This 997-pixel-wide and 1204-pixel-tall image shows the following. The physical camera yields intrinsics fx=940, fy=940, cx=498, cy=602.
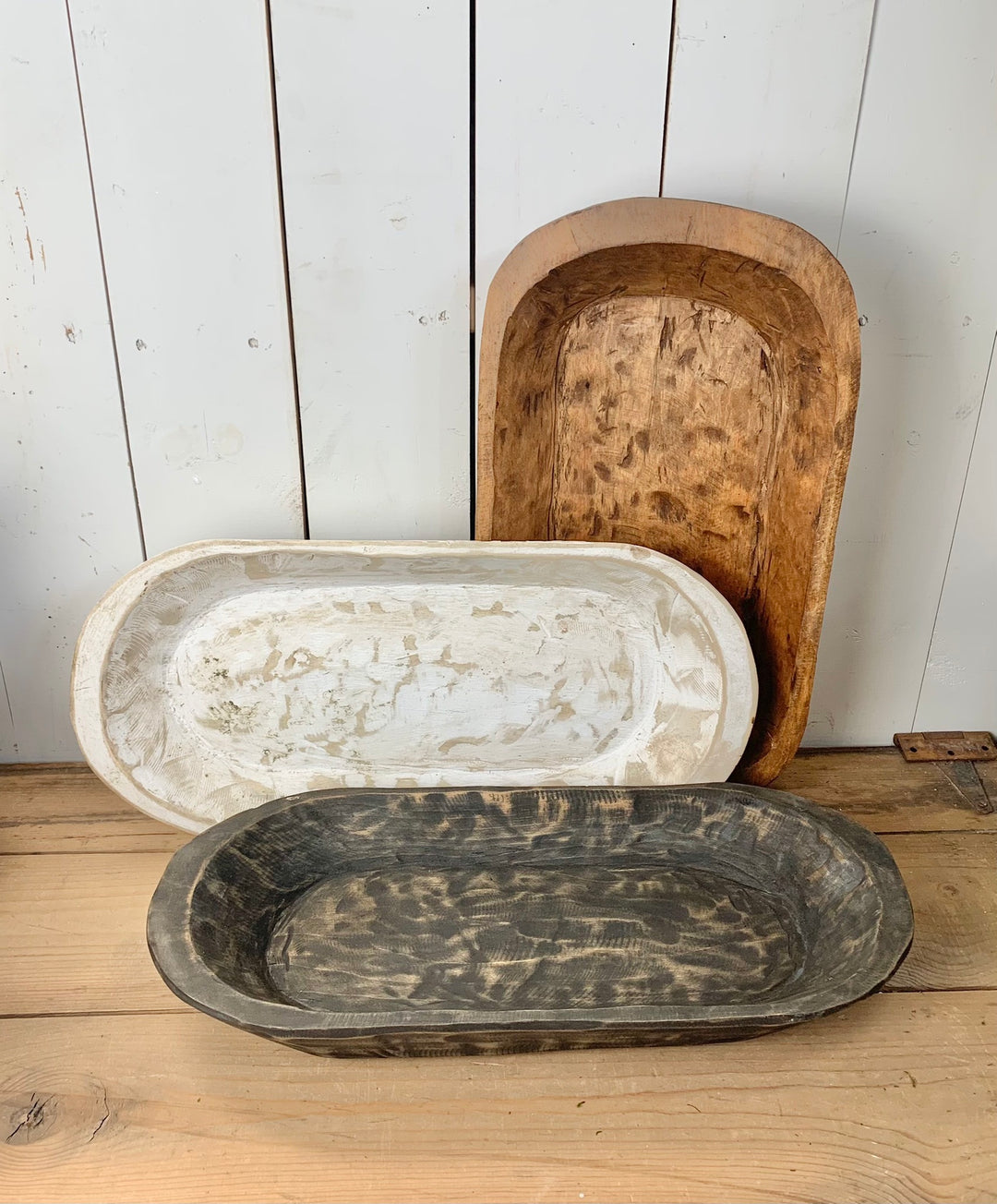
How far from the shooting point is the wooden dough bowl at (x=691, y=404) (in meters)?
0.85

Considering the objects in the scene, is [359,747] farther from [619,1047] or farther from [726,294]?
[726,294]

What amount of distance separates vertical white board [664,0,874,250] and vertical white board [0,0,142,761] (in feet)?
1.85

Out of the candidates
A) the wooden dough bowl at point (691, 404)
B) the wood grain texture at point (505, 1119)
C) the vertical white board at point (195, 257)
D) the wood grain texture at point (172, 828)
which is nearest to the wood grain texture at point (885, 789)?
the wood grain texture at point (172, 828)

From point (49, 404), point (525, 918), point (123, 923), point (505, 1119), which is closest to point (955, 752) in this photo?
point (525, 918)

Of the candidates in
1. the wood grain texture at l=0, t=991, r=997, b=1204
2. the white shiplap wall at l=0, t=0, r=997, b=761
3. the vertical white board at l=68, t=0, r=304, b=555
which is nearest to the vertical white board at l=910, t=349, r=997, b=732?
the white shiplap wall at l=0, t=0, r=997, b=761

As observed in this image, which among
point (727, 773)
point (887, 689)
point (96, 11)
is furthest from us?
point (887, 689)

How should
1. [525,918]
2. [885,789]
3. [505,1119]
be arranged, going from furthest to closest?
[885,789], [525,918], [505,1119]

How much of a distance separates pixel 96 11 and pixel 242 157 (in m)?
0.16

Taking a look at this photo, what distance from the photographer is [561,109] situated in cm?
88

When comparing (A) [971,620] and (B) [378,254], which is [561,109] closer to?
(B) [378,254]

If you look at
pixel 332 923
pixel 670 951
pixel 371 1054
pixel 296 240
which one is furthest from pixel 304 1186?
pixel 296 240

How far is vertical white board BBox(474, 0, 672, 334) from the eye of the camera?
851mm

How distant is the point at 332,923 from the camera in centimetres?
87

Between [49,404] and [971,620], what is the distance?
1067 millimetres
